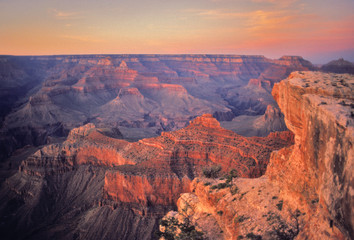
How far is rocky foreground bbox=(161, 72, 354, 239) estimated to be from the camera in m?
11.6

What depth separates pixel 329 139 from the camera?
12.7m

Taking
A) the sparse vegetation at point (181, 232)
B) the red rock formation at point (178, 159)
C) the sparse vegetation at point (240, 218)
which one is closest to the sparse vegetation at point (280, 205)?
the sparse vegetation at point (240, 218)

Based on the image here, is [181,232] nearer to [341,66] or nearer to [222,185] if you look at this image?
[222,185]

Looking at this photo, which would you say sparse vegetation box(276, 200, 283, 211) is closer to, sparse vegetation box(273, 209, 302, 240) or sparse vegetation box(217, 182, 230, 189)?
sparse vegetation box(273, 209, 302, 240)

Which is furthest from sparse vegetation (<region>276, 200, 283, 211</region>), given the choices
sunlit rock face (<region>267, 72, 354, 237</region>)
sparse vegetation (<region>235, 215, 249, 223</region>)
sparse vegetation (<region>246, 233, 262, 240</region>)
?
sparse vegetation (<region>246, 233, 262, 240</region>)

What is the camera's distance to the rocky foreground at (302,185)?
11.6 metres

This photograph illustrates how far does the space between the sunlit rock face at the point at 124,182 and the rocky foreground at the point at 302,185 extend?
14.8m

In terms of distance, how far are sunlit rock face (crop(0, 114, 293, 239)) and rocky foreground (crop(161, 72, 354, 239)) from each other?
1481 centimetres

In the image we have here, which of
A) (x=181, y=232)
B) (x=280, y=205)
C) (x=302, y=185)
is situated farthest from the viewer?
(x=181, y=232)

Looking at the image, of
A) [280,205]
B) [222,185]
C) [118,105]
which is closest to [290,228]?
[280,205]

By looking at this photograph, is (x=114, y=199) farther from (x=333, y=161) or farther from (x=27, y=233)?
(x=333, y=161)

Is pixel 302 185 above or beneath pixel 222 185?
above

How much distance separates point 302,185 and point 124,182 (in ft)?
91.3

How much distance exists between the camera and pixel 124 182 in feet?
129
